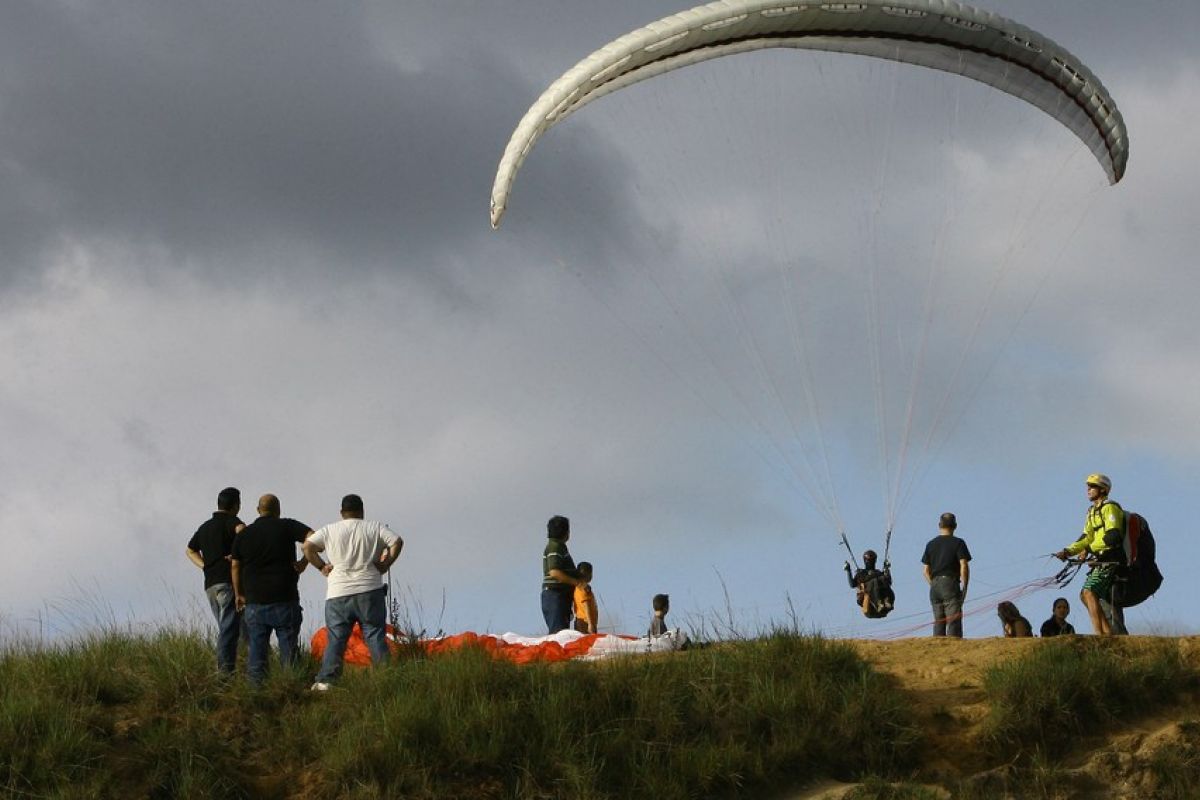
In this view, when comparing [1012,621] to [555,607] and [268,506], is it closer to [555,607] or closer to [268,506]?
[555,607]

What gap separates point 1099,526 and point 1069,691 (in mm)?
2212

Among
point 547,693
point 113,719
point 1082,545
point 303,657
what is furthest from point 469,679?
point 1082,545

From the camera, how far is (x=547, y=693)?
46.1 ft

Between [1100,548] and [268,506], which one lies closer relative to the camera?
[268,506]

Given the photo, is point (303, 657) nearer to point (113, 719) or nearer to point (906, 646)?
point (113, 719)

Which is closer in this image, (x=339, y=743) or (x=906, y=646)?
(x=339, y=743)

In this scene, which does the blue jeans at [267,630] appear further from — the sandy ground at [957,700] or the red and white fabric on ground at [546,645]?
the sandy ground at [957,700]

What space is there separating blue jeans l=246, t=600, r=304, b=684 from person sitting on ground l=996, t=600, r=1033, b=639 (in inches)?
302

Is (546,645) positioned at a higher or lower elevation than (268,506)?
lower

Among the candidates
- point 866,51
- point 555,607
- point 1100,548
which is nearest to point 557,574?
point 555,607

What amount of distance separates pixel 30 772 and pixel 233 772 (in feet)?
5.14

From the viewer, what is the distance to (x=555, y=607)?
17.1 meters

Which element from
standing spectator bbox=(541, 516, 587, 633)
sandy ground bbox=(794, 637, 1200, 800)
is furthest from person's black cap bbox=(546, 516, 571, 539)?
sandy ground bbox=(794, 637, 1200, 800)

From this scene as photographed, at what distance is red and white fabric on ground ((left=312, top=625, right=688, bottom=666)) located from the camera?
15219mm
